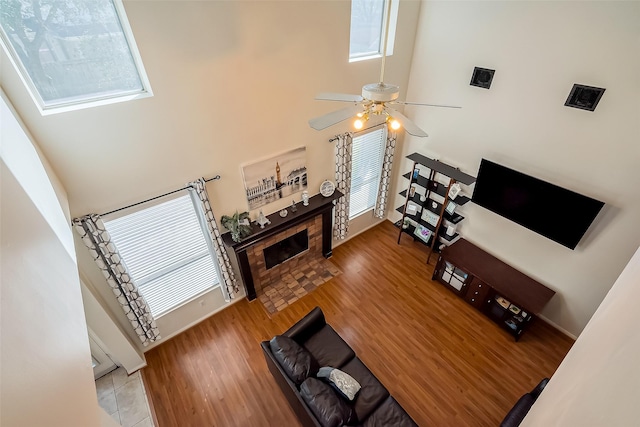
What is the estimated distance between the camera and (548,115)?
3748mm

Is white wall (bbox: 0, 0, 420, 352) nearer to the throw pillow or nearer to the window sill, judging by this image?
the window sill

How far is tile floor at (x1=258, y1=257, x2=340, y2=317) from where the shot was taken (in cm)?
507

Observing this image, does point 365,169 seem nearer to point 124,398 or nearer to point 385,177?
point 385,177

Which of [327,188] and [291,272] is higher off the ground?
[327,188]

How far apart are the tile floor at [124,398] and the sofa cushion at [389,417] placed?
2654mm

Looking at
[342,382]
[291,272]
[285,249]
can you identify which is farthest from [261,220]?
[342,382]

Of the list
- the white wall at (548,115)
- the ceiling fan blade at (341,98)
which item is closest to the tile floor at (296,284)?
the white wall at (548,115)

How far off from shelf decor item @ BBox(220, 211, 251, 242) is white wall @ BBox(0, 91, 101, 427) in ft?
9.08

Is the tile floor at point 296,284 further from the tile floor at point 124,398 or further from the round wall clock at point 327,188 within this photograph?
the tile floor at point 124,398

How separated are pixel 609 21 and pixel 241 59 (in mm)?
3842

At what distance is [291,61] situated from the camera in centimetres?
381

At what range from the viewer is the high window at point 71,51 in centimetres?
252

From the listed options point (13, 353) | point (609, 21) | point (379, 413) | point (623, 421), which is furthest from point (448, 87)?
point (13, 353)

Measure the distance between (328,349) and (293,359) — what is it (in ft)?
2.41
